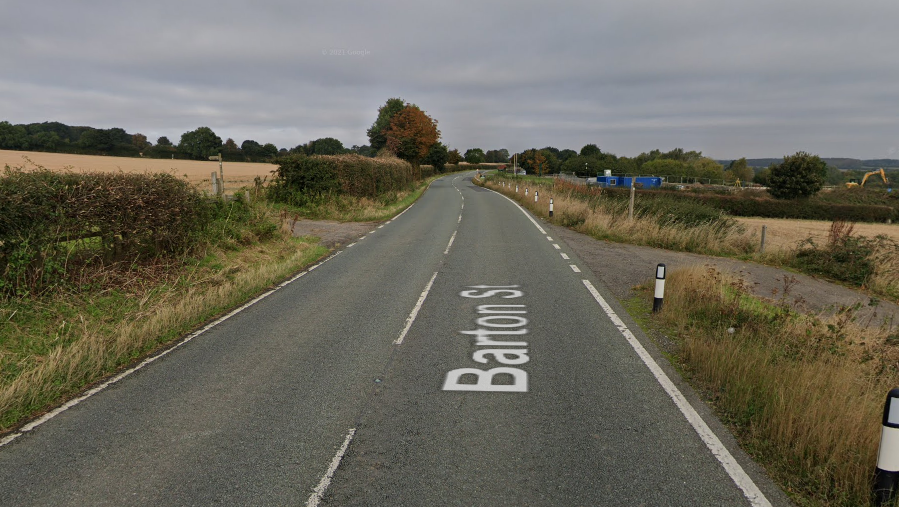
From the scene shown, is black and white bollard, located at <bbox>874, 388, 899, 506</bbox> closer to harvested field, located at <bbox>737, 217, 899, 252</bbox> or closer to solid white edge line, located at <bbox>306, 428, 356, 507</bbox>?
solid white edge line, located at <bbox>306, 428, 356, 507</bbox>

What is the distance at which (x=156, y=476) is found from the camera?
12.0 feet

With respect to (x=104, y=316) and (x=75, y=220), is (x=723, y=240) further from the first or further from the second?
(x=75, y=220)

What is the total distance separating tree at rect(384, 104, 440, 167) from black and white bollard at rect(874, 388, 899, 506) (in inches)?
2254

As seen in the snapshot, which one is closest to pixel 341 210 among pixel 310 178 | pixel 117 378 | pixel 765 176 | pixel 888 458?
pixel 310 178

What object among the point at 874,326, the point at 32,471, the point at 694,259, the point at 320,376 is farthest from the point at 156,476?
the point at 694,259

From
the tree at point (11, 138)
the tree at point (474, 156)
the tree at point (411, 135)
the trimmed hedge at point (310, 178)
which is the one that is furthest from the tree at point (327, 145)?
the trimmed hedge at point (310, 178)

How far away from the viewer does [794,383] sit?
4777 millimetres

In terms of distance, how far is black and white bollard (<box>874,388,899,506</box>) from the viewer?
10.3ft

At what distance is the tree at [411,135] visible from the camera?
58.6 m

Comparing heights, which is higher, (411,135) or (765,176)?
(411,135)

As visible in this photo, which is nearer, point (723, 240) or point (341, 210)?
point (723, 240)

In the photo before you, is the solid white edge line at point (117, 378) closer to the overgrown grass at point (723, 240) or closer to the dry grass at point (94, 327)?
the dry grass at point (94, 327)

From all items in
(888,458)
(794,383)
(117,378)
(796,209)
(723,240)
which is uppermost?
(796,209)

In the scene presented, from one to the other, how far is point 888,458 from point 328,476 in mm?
3772
